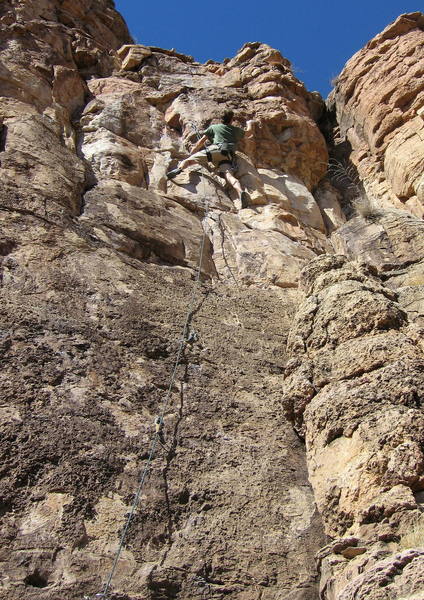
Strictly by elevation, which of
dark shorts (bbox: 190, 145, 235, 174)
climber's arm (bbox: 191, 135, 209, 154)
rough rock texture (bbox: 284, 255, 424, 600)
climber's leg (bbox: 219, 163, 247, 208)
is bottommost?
rough rock texture (bbox: 284, 255, 424, 600)

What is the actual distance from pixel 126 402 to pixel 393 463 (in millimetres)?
2165

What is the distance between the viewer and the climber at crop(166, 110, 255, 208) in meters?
10.6

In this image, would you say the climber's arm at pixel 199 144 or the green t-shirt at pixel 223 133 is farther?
the climber's arm at pixel 199 144

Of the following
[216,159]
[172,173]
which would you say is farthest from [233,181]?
[172,173]

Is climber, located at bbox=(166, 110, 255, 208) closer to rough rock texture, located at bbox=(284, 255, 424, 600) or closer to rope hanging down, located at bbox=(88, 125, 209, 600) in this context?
rope hanging down, located at bbox=(88, 125, 209, 600)

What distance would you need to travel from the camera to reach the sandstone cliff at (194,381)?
→ 4.23m

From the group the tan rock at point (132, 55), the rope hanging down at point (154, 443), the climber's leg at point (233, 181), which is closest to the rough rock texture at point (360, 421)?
the rope hanging down at point (154, 443)

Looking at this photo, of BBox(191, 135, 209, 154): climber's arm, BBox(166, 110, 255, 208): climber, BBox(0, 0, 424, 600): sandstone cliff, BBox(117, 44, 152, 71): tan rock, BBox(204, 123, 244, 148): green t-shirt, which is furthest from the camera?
BBox(117, 44, 152, 71): tan rock

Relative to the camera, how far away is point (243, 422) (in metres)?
5.54

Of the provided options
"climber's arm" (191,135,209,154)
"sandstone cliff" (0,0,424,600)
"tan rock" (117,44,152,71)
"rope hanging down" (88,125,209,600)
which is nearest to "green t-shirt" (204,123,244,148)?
"climber's arm" (191,135,209,154)

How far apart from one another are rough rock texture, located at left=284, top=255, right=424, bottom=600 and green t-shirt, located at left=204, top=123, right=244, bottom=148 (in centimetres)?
513

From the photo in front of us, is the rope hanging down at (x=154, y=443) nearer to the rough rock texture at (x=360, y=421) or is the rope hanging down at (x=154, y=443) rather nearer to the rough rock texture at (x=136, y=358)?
the rough rock texture at (x=136, y=358)

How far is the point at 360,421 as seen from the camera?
4914 mm

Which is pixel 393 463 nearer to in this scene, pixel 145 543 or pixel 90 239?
pixel 145 543
